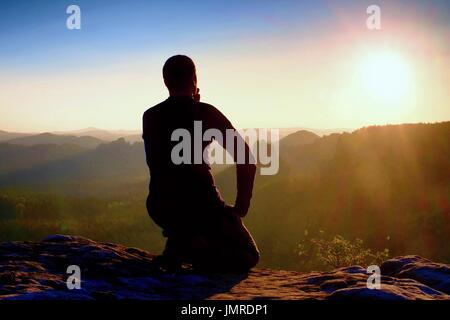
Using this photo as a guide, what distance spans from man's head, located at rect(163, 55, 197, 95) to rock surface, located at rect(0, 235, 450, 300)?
2658 mm

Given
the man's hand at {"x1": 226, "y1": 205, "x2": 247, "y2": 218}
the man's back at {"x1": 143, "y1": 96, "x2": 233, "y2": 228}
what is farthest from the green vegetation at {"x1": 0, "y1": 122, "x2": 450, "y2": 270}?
the man's back at {"x1": 143, "y1": 96, "x2": 233, "y2": 228}

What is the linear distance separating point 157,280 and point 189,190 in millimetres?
1384

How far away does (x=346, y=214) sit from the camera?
5550 cm

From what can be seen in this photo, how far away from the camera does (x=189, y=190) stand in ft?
21.9

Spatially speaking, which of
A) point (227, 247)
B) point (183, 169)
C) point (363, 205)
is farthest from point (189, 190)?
point (363, 205)

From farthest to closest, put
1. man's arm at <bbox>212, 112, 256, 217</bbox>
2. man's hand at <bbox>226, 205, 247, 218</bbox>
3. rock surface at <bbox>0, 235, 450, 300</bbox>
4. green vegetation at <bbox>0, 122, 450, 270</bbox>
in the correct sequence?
green vegetation at <bbox>0, 122, 450, 270</bbox>
man's hand at <bbox>226, 205, 247, 218</bbox>
man's arm at <bbox>212, 112, 256, 217</bbox>
rock surface at <bbox>0, 235, 450, 300</bbox>

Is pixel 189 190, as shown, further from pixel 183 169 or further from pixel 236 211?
pixel 236 211

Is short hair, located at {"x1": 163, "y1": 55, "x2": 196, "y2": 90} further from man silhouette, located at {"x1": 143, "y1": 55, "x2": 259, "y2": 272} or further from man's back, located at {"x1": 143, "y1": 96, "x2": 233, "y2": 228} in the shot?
man's back, located at {"x1": 143, "y1": 96, "x2": 233, "y2": 228}

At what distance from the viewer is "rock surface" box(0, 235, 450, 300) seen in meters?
4.74
